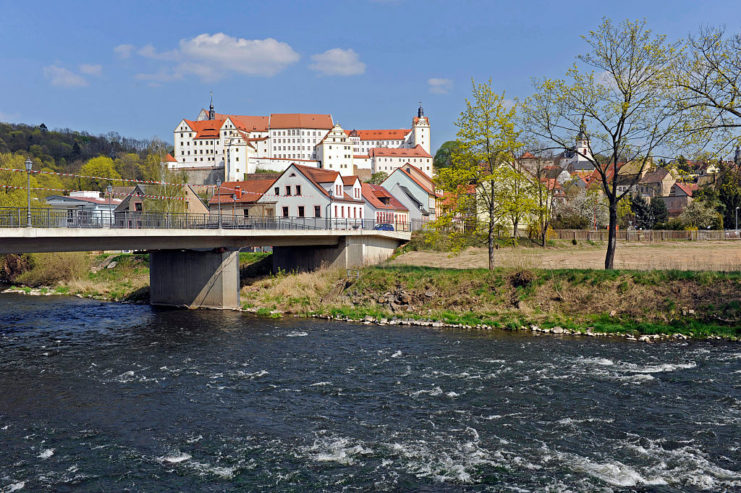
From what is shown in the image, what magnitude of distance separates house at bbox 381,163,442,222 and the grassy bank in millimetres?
34300

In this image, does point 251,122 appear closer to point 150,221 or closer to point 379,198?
point 379,198

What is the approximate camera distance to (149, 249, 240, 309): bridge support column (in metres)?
39.6

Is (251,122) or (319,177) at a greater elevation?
(251,122)

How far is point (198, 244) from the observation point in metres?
36.6

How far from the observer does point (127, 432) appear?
52.3 ft

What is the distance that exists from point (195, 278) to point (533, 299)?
21961 mm

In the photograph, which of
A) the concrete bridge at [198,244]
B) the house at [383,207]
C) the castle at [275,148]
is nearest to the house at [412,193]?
the house at [383,207]

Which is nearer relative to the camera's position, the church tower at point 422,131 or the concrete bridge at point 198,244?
the concrete bridge at point 198,244

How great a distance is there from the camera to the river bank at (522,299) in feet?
96.6

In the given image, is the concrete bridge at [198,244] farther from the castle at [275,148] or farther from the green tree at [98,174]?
the castle at [275,148]

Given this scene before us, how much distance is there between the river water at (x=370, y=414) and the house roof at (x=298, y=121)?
515ft

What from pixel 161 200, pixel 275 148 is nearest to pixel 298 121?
pixel 275 148

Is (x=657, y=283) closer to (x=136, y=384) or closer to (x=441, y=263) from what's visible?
(x=441, y=263)

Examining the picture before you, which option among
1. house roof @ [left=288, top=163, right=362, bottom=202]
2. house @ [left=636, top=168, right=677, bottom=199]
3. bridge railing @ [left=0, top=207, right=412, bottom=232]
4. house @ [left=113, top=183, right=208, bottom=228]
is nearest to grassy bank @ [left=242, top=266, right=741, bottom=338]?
bridge railing @ [left=0, top=207, right=412, bottom=232]
